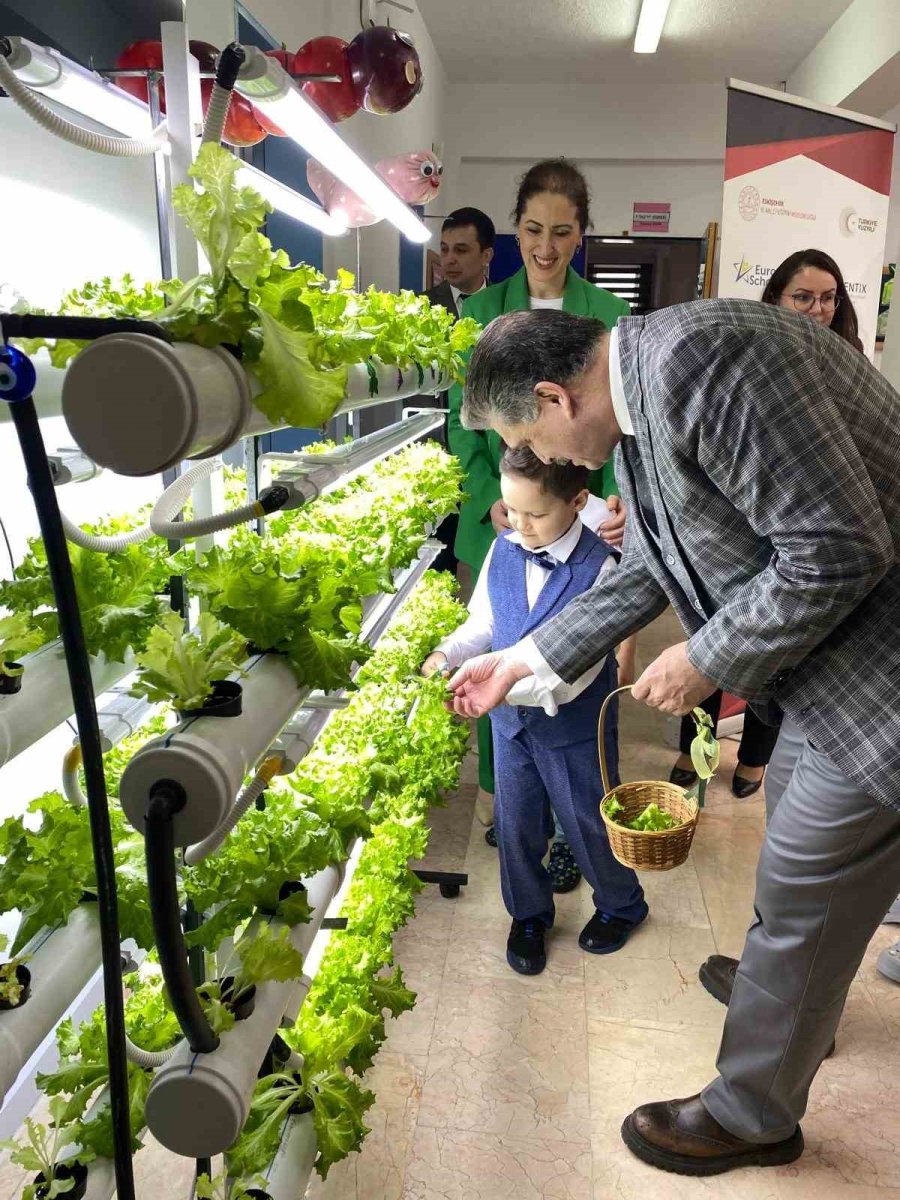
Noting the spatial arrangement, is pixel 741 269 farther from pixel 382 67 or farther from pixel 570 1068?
pixel 570 1068

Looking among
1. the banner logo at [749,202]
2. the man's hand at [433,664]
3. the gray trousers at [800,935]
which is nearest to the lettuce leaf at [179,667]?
the gray trousers at [800,935]

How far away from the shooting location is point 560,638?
8.06 ft

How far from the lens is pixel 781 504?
1.66 meters

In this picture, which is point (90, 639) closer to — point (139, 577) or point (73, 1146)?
point (139, 577)

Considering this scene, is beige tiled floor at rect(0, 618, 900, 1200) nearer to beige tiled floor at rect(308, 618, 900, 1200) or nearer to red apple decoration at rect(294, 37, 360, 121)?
beige tiled floor at rect(308, 618, 900, 1200)

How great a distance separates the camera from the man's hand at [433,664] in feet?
9.18

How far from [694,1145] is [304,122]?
94.7 inches

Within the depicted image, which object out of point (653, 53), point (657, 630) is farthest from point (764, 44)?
point (657, 630)

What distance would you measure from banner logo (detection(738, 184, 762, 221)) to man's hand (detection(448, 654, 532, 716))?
2899 millimetres

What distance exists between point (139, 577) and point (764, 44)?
343 inches

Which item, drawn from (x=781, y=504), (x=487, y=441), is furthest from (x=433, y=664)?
(x=781, y=504)

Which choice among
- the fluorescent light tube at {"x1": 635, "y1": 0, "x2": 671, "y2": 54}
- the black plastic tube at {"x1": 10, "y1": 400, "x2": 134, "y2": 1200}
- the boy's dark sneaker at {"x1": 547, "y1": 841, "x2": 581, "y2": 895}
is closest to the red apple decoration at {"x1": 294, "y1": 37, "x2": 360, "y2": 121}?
the boy's dark sneaker at {"x1": 547, "y1": 841, "x2": 581, "y2": 895}

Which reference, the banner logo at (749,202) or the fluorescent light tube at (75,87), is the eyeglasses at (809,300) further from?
the fluorescent light tube at (75,87)

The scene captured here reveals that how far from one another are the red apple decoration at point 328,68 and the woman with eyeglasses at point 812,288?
5.51ft
